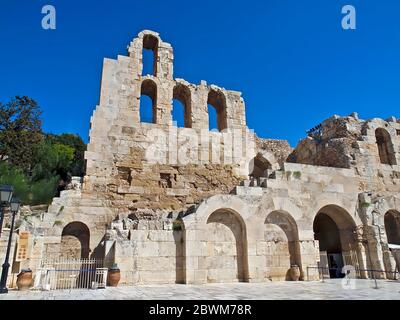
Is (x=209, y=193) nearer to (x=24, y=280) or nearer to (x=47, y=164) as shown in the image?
(x=24, y=280)

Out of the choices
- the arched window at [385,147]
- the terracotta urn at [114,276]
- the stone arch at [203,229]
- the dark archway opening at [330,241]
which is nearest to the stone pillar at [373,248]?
the dark archway opening at [330,241]

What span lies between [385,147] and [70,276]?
17730 millimetres

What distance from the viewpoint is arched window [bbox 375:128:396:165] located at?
1809 centimetres

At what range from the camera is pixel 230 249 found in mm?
12664

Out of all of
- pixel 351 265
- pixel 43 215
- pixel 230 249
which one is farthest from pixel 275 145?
pixel 43 215

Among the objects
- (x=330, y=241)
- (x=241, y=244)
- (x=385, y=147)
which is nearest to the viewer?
(x=241, y=244)

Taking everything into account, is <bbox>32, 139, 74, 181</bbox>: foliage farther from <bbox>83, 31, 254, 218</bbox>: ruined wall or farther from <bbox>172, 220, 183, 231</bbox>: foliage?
<bbox>172, 220, 183, 231</bbox>: foliage

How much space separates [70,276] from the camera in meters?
11.8

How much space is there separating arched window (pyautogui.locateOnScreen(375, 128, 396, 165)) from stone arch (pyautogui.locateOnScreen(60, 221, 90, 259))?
16.6 meters

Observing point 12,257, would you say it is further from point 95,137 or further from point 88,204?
point 95,137

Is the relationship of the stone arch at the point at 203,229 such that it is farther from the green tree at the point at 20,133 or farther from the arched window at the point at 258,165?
the green tree at the point at 20,133

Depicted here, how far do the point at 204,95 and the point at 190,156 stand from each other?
3.93 metres

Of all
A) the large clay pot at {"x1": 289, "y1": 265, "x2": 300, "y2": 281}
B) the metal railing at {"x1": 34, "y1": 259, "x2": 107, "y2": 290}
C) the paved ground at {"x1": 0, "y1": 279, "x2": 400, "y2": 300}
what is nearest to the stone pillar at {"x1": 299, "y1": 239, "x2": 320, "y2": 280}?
the large clay pot at {"x1": 289, "y1": 265, "x2": 300, "y2": 281}

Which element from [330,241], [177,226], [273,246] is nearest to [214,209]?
[177,226]
